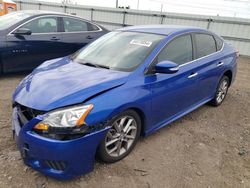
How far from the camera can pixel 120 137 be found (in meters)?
3.07

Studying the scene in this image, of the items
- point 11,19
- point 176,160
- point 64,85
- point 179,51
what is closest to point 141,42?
point 179,51

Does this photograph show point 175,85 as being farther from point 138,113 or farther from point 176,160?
point 176,160

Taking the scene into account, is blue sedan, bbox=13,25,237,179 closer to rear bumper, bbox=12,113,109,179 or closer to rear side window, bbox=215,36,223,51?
rear bumper, bbox=12,113,109,179

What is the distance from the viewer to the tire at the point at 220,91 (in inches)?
198

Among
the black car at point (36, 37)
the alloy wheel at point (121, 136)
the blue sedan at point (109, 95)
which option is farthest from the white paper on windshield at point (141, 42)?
the black car at point (36, 37)

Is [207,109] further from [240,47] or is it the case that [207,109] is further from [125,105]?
[240,47]

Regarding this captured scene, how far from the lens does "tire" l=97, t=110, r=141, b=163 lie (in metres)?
2.89

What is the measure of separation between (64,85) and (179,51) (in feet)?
6.01

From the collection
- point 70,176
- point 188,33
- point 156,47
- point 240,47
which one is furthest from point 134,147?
point 240,47

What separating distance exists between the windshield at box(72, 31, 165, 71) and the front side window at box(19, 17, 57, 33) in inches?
98.2

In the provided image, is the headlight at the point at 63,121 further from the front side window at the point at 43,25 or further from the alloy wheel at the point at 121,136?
the front side window at the point at 43,25

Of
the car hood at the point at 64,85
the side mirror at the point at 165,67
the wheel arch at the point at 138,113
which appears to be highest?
the side mirror at the point at 165,67

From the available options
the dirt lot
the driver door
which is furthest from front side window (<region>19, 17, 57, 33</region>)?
the driver door

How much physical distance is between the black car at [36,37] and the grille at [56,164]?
374 cm
